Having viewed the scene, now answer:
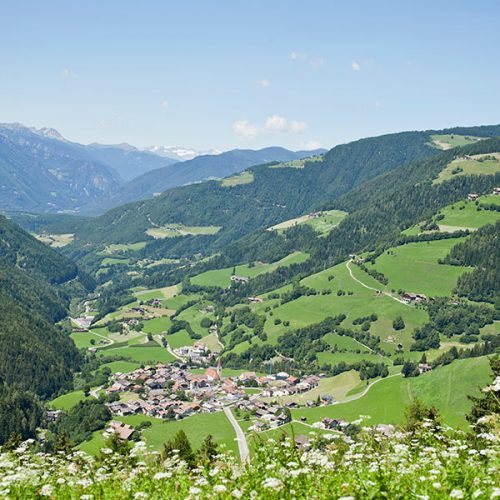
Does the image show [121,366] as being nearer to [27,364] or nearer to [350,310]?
[27,364]

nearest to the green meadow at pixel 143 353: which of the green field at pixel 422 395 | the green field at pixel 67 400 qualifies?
the green field at pixel 67 400

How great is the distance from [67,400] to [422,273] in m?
123

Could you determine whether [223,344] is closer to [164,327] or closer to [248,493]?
[164,327]

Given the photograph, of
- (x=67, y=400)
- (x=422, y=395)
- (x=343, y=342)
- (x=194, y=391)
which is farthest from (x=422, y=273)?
(x=67, y=400)

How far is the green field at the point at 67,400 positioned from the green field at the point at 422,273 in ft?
344

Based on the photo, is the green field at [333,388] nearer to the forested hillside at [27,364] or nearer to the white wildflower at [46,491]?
the forested hillside at [27,364]

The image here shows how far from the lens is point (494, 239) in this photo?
19212 centimetres

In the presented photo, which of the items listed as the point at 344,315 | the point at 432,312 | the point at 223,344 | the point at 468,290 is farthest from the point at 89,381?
the point at 468,290

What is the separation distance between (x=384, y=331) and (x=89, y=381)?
8479 centimetres

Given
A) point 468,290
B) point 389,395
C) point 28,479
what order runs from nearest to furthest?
point 28,479, point 389,395, point 468,290

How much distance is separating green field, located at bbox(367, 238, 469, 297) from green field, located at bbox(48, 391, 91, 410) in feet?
344

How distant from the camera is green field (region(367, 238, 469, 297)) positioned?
17512cm

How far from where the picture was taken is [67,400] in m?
128

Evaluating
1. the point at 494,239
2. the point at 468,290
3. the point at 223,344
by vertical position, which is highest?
the point at 494,239
